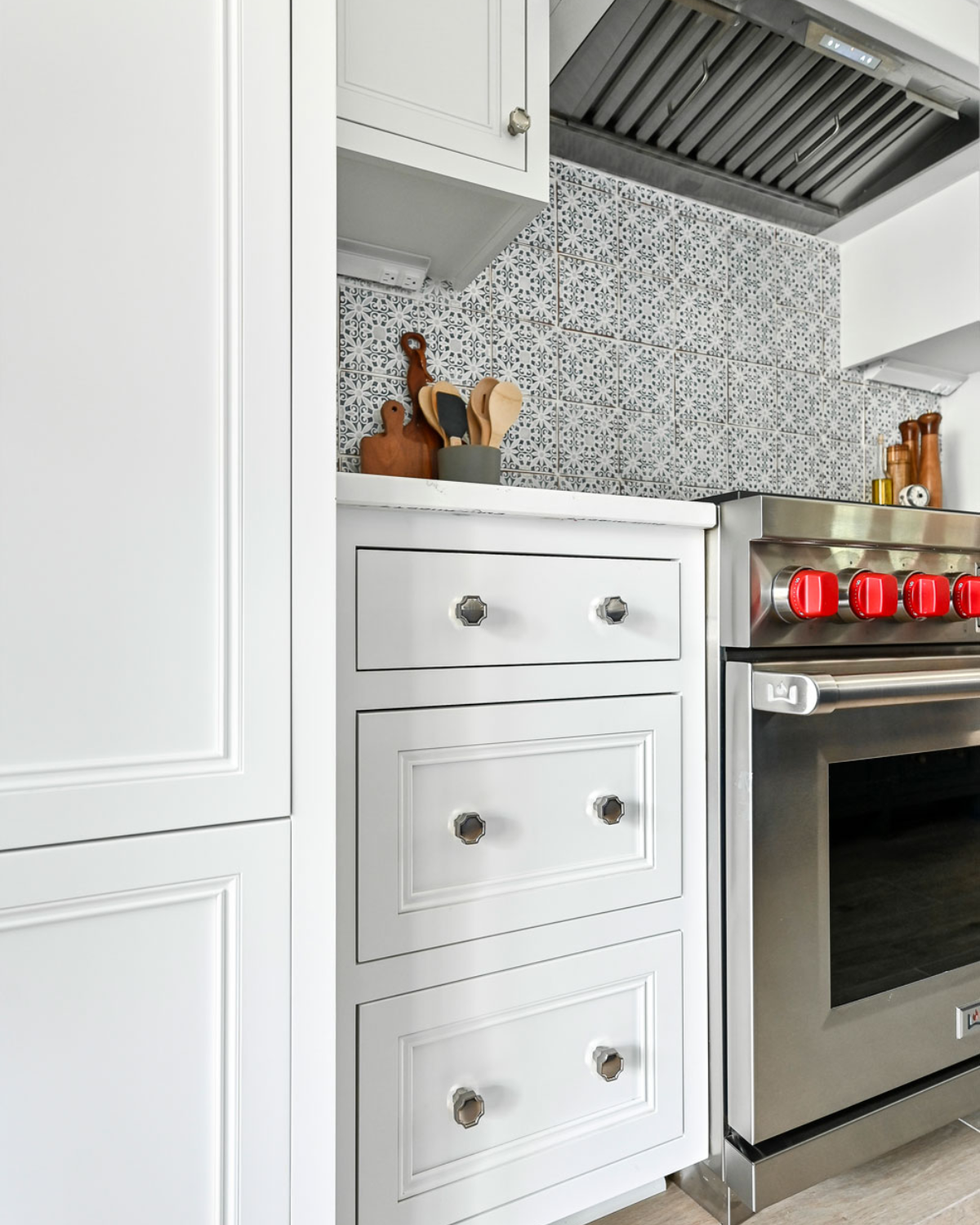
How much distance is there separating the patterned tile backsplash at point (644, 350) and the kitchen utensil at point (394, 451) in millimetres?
32

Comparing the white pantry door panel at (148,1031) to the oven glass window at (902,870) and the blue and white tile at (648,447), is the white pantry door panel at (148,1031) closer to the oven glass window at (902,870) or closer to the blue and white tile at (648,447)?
the oven glass window at (902,870)

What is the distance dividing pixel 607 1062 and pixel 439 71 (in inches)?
49.0

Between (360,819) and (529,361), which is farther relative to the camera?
(529,361)

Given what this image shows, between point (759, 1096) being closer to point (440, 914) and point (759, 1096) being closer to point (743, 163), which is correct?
point (440, 914)

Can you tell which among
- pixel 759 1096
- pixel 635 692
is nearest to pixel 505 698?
pixel 635 692

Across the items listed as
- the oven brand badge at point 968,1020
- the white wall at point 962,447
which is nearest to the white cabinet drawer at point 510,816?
the oven brand badge at point 968,1020

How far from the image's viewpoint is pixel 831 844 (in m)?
0.98

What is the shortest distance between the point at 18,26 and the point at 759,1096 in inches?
48.8

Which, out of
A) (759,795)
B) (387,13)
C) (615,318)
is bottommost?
(759,795)

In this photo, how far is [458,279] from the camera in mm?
1314

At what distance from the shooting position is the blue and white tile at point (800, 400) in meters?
1.68

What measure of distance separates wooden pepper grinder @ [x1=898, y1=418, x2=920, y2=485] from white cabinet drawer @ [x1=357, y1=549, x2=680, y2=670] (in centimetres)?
106

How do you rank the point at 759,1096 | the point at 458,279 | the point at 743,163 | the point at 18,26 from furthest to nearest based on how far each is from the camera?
the point at 743,163, the point at 458,279, the point at 759,1096, the point at 18,26

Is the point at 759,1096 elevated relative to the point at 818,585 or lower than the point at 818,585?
lower
